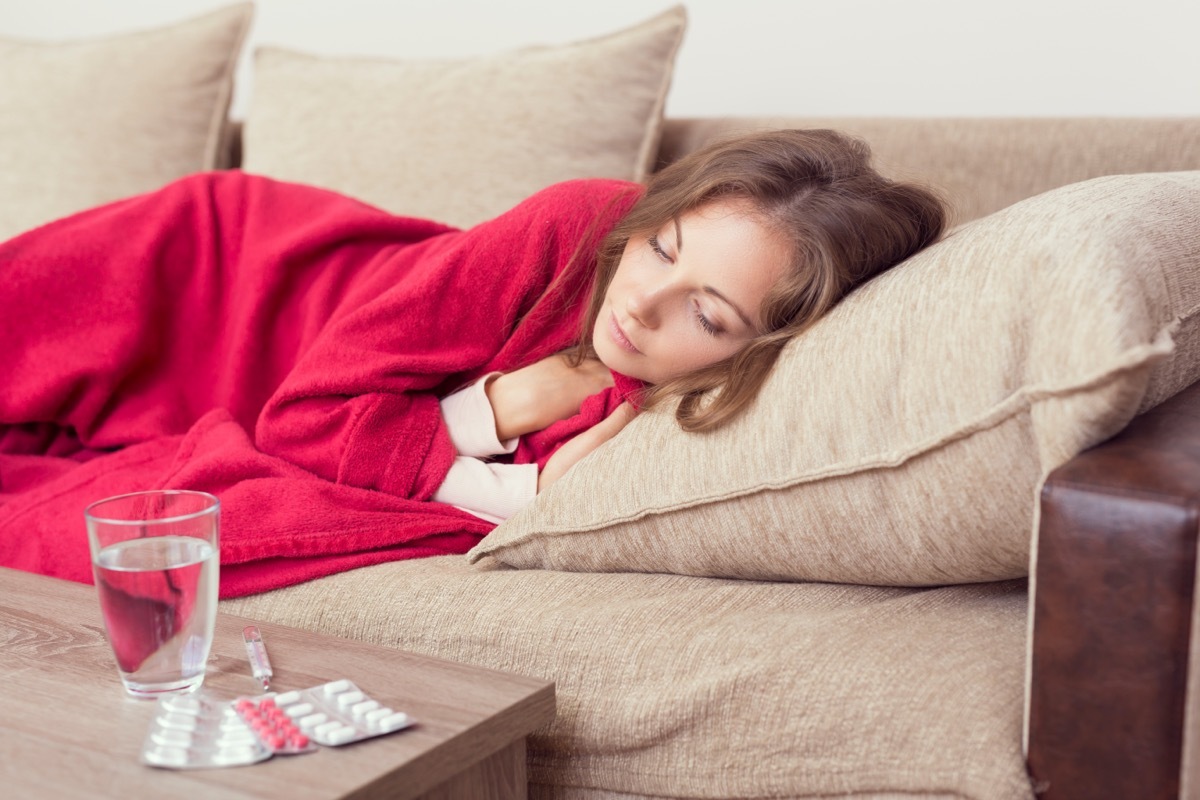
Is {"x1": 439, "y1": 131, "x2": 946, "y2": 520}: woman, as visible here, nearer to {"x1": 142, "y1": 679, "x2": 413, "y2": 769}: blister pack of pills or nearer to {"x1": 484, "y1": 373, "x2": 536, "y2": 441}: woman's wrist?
{"x1": 484, "y1": 373, "x2": 536, "y2": 441}: woman's wrist

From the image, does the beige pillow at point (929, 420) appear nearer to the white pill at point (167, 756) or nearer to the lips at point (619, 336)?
the lips at point (619, 336)

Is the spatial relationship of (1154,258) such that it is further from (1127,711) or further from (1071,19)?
(1071,19)

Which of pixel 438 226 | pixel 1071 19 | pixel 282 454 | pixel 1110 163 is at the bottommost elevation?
pixel 282 454

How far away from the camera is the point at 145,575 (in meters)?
0.74

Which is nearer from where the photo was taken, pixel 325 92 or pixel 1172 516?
pixel 1172 516

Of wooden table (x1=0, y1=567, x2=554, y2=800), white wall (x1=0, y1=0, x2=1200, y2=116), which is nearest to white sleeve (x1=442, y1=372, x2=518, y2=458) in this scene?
wooden table (x1=0, y1=567, x2=554, y2=800)

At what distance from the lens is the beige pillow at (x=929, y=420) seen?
0.73m

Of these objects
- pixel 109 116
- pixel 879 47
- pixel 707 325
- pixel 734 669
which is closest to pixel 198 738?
pixel 734 669

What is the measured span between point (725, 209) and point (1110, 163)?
0.58 meters

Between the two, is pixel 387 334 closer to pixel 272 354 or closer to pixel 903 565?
pixel 272 354

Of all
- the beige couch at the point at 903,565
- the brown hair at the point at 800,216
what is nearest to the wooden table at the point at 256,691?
the beige couch at the point at 903,565

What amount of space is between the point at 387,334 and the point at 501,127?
0.56 meters

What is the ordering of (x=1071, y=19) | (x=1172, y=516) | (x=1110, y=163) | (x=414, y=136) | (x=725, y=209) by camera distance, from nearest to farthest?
(x=1172, y=516) < (x=725, y=209) < (x=1110, y=163) < (x=1071, y=19) < (x=414, y=136)

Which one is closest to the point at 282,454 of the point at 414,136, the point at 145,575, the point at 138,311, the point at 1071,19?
the point at 138,311
